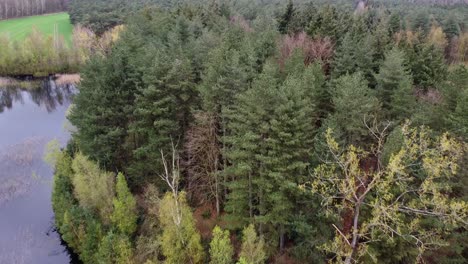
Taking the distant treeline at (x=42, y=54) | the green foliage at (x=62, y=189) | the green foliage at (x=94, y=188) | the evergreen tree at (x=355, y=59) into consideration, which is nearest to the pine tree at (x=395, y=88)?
the evergreen tree at (x=355, y=59)

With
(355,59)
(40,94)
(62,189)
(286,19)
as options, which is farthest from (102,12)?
(355,59)

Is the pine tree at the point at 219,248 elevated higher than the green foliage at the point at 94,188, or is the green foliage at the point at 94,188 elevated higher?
the pine tree at the point at 219,248

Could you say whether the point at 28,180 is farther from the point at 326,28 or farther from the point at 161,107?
the point at 326,28

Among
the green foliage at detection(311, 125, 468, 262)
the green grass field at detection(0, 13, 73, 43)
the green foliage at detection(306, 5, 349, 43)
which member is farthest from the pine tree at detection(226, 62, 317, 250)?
the green grass field at detection(0, 13, 73, 43)

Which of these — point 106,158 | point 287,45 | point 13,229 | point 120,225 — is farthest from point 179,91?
point 13,229

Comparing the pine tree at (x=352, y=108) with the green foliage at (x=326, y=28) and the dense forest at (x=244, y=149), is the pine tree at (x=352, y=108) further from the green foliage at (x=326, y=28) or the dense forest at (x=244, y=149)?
the green foliage at (x=326, y=28)

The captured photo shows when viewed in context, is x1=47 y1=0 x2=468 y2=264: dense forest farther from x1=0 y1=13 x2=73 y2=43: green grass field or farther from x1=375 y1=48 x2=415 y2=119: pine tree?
x1=0 y1=13 x2=73 y2=43: green grass field
